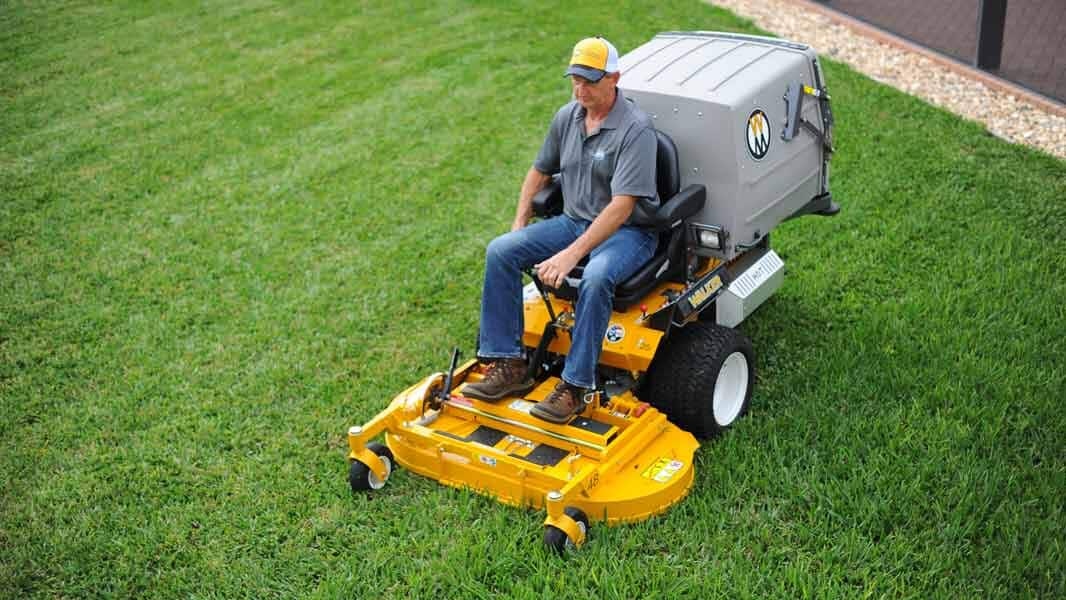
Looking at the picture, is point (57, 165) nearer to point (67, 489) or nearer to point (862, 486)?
point (67, 489)

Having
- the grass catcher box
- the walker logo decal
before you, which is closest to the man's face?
the grass catcher box

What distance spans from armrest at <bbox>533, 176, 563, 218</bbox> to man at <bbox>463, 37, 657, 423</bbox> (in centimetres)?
17

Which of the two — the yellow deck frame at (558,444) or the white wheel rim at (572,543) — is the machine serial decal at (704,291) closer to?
the yellow deck frame at (558,444)

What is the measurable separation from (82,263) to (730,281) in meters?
4.63

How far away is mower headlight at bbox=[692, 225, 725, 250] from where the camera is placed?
4996 mm

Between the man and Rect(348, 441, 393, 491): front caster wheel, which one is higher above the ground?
the man

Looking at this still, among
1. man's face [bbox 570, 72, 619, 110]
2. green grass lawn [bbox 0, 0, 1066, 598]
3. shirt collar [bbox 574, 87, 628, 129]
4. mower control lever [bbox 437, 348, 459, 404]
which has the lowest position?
green grass lawn [bbox 0, 0, 1066, 598]

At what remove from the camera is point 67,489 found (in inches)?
199

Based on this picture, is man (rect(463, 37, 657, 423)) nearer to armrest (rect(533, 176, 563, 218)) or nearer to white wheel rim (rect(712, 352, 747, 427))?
armrest (rect(533, 176, 563, 218))

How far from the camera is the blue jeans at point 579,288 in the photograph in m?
4.65

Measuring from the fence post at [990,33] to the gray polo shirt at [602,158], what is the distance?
202 inches

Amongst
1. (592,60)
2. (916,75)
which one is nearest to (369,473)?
(592,60)

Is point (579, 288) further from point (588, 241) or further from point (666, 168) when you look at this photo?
point (666, 168)

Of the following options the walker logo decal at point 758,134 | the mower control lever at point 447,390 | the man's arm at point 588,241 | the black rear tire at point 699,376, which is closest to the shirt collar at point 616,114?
the man's arm at point 588,241
